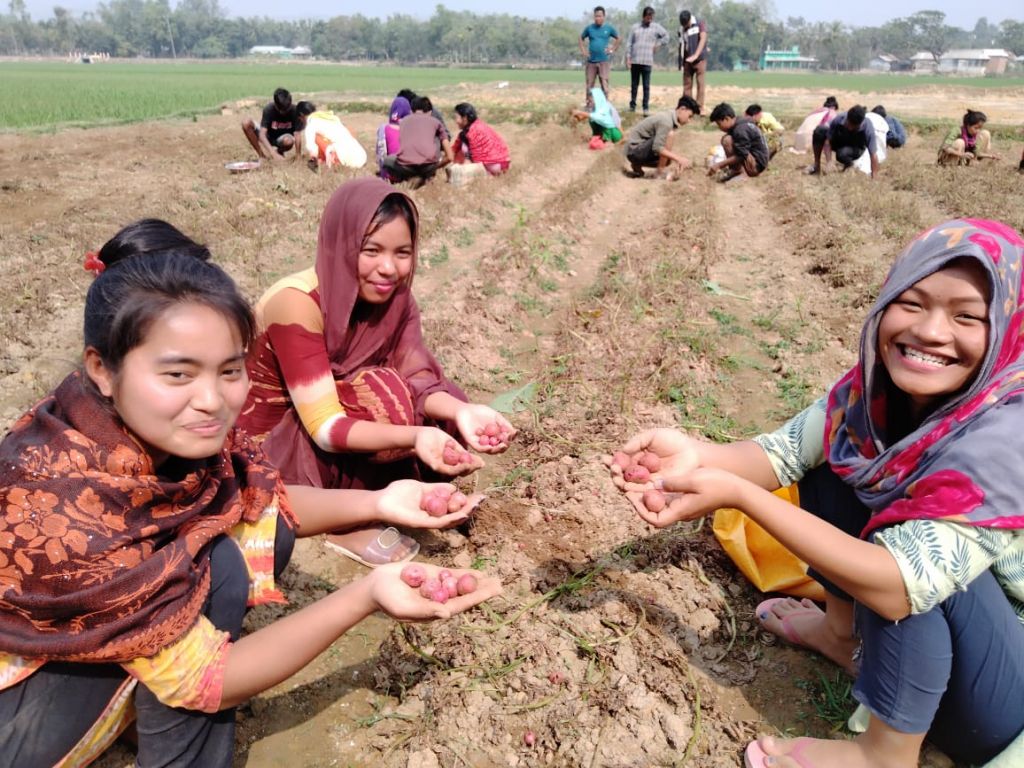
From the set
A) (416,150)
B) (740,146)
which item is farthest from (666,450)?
(740,146)

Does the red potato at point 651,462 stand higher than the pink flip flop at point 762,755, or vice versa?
the red potato at point 651,462

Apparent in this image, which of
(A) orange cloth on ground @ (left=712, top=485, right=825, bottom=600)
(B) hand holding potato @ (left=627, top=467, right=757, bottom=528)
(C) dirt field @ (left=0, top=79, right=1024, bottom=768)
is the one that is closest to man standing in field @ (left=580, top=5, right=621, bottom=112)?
(C) dirt field @ (left=0, top=79, right=1024, bottom=768)

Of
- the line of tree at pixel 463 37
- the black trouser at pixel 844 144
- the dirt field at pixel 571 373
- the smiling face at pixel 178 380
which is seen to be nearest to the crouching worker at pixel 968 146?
the dirt field at pixel 571 373

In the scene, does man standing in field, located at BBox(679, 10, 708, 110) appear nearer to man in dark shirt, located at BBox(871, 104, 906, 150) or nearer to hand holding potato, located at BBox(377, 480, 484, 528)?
man in dark shirt, located at BBox(871, 104, 906, 150)

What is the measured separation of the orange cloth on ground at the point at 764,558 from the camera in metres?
2.42

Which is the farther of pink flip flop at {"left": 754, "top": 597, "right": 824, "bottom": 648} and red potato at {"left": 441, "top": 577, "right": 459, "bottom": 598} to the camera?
pink flip flop at {"left": 754, "top": 597, "right": 824, "bottom": 648}

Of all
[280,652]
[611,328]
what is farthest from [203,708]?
[611,328]

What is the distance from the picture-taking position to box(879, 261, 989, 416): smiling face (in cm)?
158

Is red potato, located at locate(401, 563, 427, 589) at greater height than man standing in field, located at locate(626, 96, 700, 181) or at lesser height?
lesser

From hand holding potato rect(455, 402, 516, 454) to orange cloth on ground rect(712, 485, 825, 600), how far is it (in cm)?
83

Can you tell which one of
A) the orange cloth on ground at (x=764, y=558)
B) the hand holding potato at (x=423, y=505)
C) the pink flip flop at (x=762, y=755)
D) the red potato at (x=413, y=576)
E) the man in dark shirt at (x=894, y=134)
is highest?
the man in dark shirt at (x=894, y=134)

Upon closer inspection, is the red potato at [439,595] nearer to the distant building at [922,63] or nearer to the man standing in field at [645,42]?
the man standing in field at [645,42]

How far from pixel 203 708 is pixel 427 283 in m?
4.61

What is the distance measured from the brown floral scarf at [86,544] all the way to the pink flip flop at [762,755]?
1.40 m
